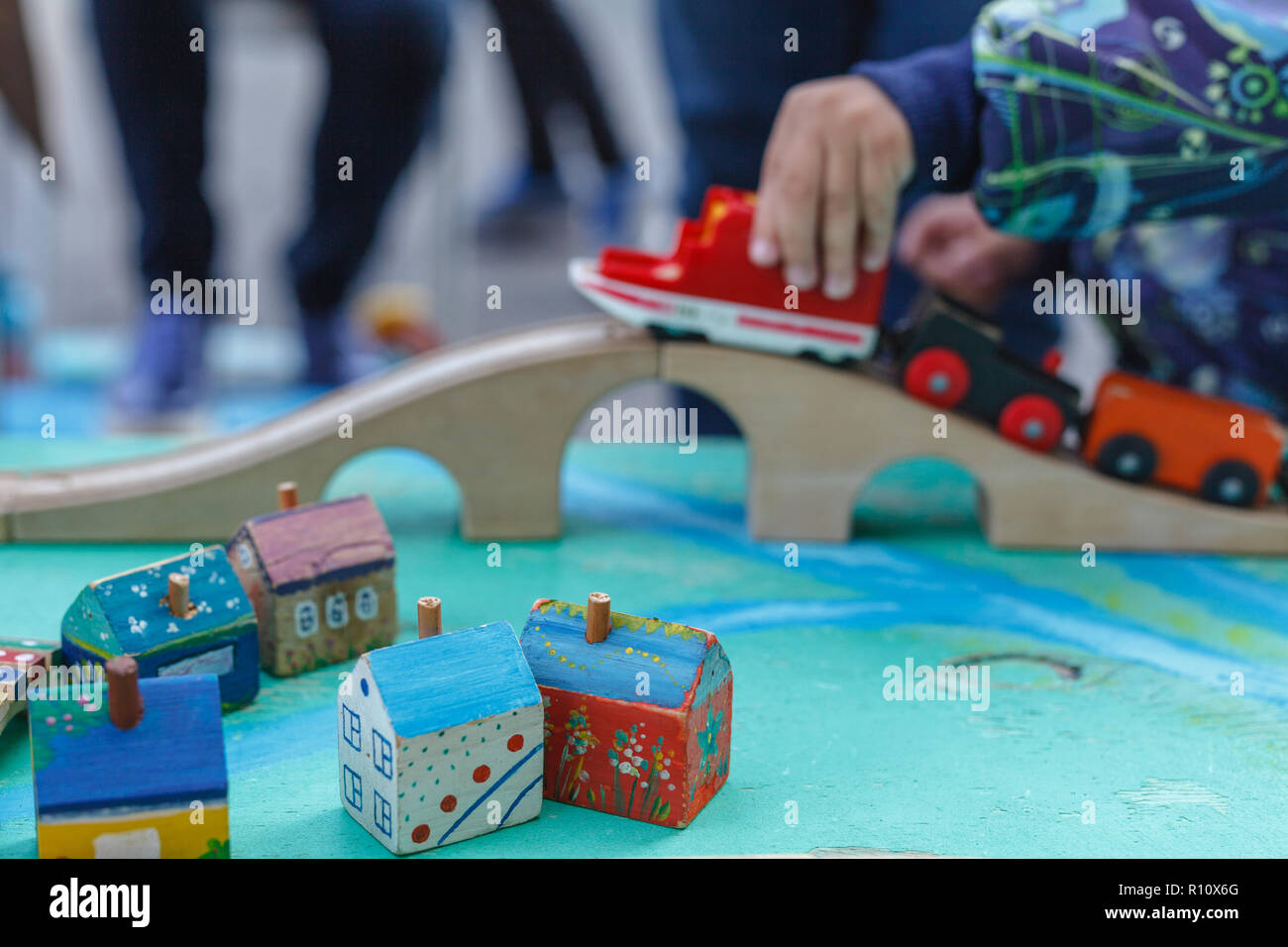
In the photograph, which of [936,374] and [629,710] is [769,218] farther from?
[629,710]

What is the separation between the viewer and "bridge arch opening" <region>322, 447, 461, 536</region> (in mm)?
1469

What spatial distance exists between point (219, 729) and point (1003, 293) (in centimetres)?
150

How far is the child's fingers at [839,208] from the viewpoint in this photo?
131cm

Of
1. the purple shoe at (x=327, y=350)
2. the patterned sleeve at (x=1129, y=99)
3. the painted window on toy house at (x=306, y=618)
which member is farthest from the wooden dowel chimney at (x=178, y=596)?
the purple shoe at (x=327, y=350)

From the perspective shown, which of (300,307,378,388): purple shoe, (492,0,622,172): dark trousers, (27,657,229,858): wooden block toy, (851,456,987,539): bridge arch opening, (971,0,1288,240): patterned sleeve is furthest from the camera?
(492,0,622,172): dark trousers

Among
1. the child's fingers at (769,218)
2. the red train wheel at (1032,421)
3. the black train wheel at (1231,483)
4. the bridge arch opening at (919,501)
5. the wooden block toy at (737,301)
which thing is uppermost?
the child's fingers at (769,218)

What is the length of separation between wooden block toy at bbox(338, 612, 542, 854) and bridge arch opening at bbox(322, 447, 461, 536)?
0.59m

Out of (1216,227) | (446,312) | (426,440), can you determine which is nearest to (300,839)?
(426,440)

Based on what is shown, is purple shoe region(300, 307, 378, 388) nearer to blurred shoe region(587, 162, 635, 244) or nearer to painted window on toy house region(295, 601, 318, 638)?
blurred shoe region(587, 162, 635, 244)

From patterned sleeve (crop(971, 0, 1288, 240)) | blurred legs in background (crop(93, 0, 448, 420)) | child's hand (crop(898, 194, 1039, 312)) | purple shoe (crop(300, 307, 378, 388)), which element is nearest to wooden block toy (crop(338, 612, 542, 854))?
patterned sleeve (crop(971, 0, 1288, 240))

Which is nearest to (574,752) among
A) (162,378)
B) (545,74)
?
(162,378)

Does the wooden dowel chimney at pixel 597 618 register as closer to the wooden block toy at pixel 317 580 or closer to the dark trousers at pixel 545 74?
the wooden block toy at pixel 317 580

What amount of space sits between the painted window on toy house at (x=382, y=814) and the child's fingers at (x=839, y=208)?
30.2 inches

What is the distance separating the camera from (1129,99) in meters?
1.30
